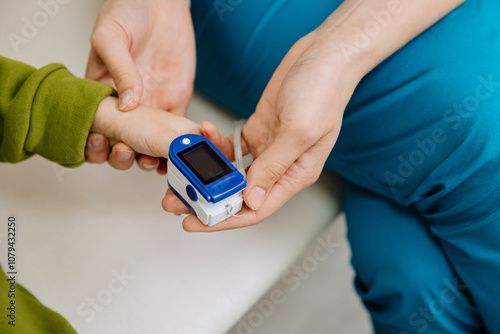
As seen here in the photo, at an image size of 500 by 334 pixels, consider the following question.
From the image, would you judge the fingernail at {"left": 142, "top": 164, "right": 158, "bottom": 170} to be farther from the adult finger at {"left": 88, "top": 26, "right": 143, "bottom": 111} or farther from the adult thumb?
the adult thumb

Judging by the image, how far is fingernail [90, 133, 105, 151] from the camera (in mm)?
841

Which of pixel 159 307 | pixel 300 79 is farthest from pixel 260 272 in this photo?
pixel 300 79

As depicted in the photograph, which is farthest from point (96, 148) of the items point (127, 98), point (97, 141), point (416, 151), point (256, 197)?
point (416, 151)

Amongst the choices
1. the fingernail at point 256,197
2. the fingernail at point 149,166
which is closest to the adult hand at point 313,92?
the fingernail at point 256,197

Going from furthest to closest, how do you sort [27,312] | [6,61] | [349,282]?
[349,282] < [6,61] < [27,312]

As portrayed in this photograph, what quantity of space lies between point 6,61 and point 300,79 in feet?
1.70

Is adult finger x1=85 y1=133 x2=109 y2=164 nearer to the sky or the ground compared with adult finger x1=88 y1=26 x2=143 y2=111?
nearer to the ground

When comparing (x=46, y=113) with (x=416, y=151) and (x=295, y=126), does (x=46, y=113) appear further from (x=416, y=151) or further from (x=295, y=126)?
(x=416, y=151)

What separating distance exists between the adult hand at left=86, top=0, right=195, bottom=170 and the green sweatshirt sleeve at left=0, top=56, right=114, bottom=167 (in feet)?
0.18

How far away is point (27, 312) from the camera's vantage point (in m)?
0.68

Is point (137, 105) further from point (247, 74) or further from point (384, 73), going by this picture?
point (384, 73)

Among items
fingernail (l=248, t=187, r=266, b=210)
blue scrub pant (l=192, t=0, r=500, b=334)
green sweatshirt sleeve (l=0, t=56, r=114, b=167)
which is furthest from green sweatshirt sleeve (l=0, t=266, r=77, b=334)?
blue scrub pant (l=192, t=0, r=500, b=334)

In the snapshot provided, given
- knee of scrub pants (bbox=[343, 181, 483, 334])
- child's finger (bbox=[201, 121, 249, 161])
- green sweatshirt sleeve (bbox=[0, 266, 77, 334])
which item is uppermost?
child's finger (bbox=[201, 121, 249, 161])

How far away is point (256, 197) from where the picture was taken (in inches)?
28.0
